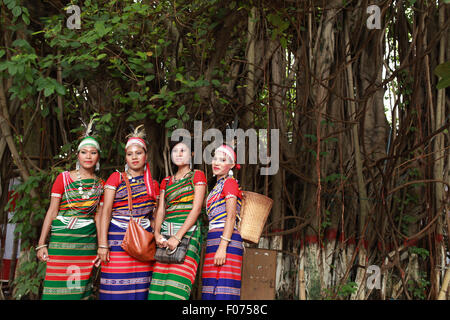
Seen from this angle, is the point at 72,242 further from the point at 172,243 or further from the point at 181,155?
the point at 181,155

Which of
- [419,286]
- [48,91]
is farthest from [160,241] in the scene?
[419,286]

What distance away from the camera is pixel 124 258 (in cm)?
213

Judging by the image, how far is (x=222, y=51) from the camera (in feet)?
9.61

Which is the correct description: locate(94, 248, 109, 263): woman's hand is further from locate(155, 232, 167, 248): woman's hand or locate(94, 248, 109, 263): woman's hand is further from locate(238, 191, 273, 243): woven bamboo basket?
locate(238, 191, 273, 243): woven bamboo basket

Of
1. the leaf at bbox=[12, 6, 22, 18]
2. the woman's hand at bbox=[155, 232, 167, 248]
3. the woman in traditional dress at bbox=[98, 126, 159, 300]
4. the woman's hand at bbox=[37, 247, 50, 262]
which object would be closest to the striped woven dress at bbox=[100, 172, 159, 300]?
the woman in traditional dress at bbox=[98, 126, 159, 300]

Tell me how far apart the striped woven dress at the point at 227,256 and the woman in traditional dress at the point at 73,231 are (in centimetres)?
65

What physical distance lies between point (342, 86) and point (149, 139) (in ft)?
5.57

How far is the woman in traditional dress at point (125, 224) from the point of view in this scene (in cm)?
211

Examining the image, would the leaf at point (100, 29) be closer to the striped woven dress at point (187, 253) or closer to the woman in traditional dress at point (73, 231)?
the woman in traditional dress at point (73, 231)

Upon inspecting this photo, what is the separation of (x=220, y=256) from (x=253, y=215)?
32 centimetres

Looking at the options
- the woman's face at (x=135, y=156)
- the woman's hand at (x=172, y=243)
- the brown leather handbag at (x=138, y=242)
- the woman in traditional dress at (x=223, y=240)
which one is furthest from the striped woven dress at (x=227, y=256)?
the woman's face at (x=135, y=156)

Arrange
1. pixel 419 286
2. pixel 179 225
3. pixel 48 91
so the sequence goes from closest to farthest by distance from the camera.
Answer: pixel 179 225 < pixel 48 91 < pixel 419 286

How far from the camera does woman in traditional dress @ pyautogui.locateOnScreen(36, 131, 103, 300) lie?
2.16 meters
